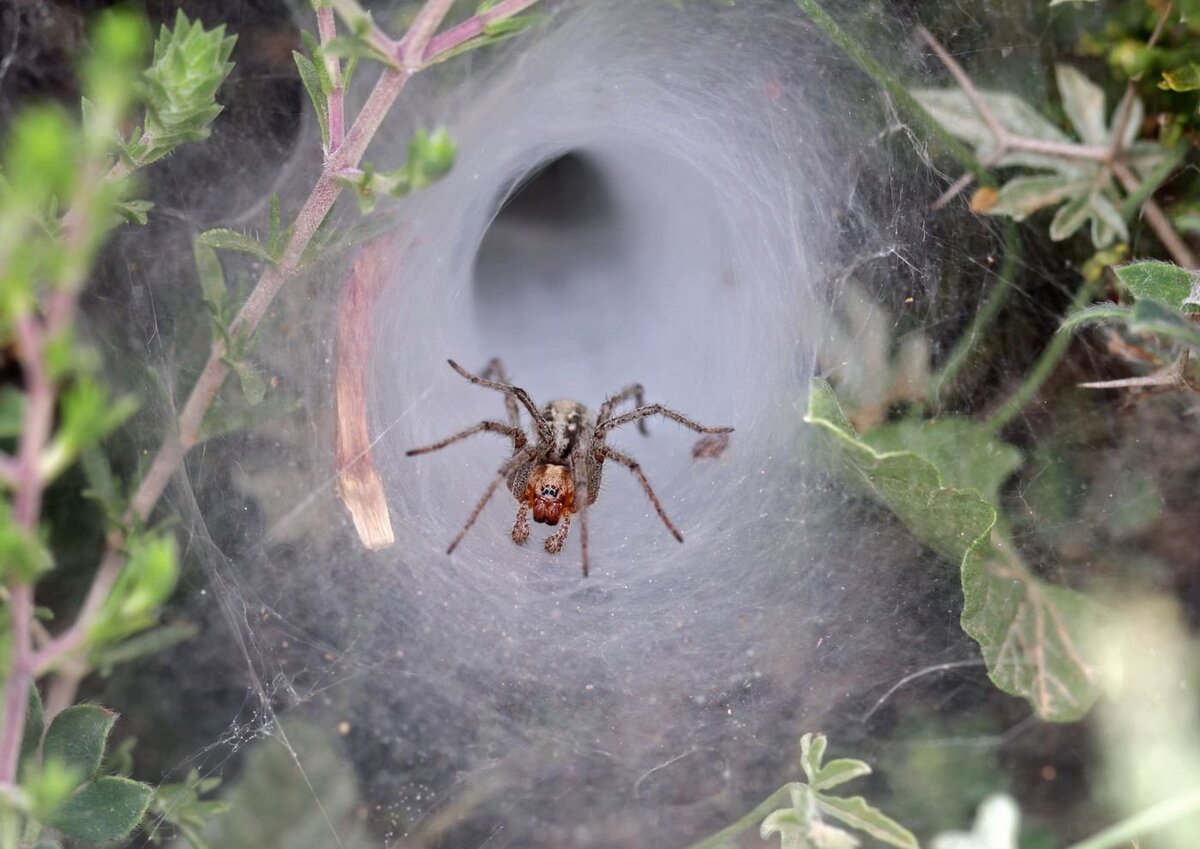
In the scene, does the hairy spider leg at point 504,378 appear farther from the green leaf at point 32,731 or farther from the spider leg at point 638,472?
the green leaf at point 32,731

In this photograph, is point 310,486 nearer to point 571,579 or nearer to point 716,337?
point 571,579

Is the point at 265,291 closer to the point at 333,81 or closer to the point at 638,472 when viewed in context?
the point at 333,81

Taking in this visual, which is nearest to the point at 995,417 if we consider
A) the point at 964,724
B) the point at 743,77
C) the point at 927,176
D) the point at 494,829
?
the point at 927,176

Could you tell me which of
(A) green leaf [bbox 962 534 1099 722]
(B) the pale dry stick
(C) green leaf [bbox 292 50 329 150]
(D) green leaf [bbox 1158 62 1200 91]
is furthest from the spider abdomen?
(D) green leaf [bbox 1158 62 1200 91]

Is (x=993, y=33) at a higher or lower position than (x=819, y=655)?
higher

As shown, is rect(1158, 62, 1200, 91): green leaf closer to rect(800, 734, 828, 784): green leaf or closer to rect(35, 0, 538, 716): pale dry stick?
rect(35, 0, 538, 716): pale dry stick

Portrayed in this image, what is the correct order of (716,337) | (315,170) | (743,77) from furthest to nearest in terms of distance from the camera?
(716,337) < (743,77) < (315,170)

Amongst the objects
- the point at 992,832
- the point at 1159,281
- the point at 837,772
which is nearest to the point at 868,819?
the point at 837,772
